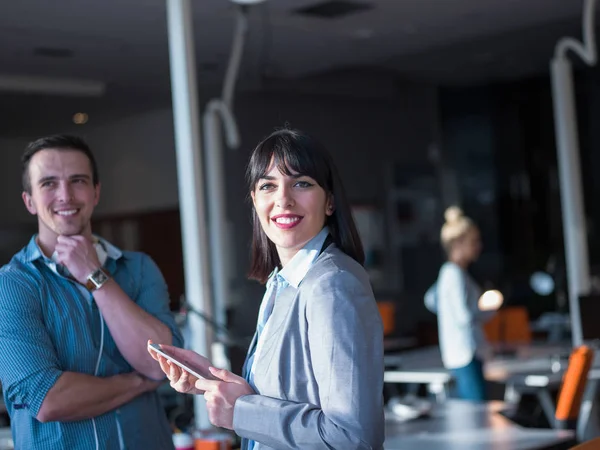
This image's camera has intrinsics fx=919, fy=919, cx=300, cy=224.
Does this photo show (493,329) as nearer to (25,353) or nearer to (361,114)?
(361,114)

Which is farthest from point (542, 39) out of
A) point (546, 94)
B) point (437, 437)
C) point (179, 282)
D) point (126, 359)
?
point (126, 359)

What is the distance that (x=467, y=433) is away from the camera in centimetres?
364

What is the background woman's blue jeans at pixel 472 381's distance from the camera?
575 centimetres

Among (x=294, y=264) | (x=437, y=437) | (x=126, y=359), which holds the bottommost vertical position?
(x=437, y=437)

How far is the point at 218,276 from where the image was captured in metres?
9.19

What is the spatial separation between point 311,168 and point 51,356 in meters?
0.82

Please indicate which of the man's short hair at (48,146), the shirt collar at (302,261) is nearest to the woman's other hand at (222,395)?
the shirt collar at (302,261)

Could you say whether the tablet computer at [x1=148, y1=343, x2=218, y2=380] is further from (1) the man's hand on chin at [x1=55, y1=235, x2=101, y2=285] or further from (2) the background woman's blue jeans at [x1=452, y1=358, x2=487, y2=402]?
(2) the background woman's blue jeans at [x1=452, y1=358, x2=487, y2=402]

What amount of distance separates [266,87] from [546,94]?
382 centimetres

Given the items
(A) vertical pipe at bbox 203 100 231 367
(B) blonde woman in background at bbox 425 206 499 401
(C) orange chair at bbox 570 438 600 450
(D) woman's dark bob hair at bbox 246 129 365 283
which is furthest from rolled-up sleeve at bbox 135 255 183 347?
(A) vertical pipe at bbox 203 100 231 367

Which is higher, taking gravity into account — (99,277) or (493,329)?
(99,277)

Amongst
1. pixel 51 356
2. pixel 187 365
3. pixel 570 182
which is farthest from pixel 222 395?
pixel 570 182

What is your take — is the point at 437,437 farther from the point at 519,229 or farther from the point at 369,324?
the point at 519,229

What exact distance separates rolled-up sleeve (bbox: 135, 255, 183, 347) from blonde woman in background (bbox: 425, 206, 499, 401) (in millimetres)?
3626
